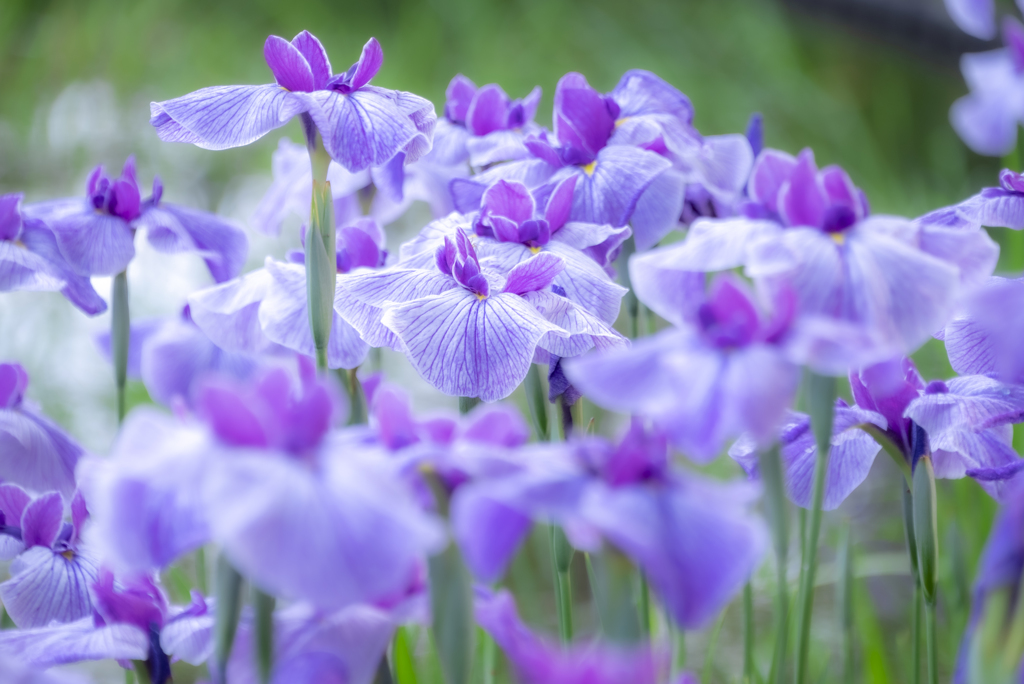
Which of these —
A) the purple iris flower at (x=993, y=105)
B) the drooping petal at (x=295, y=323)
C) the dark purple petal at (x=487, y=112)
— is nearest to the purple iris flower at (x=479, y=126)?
the dark purple petal at (x=487, y=112)

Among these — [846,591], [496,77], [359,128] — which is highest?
[496,77]

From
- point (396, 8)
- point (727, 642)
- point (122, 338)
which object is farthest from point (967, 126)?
point (396, 8)

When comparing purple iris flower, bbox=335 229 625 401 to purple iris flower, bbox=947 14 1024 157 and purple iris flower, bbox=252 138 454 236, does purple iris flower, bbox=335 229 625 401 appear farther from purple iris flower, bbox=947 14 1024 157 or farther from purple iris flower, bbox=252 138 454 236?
purple iris flower, bbox=947 14 1024 157

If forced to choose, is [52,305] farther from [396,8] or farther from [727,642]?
[396,8]

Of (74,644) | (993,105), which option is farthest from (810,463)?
(993,105)

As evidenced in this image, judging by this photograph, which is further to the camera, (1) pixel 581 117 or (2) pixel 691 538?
(1) pixel 581 117

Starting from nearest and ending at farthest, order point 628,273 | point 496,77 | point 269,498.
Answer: point 269,498, point 628,273, point 496,77

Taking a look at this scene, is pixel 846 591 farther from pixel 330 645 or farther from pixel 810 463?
pixel 330 645
